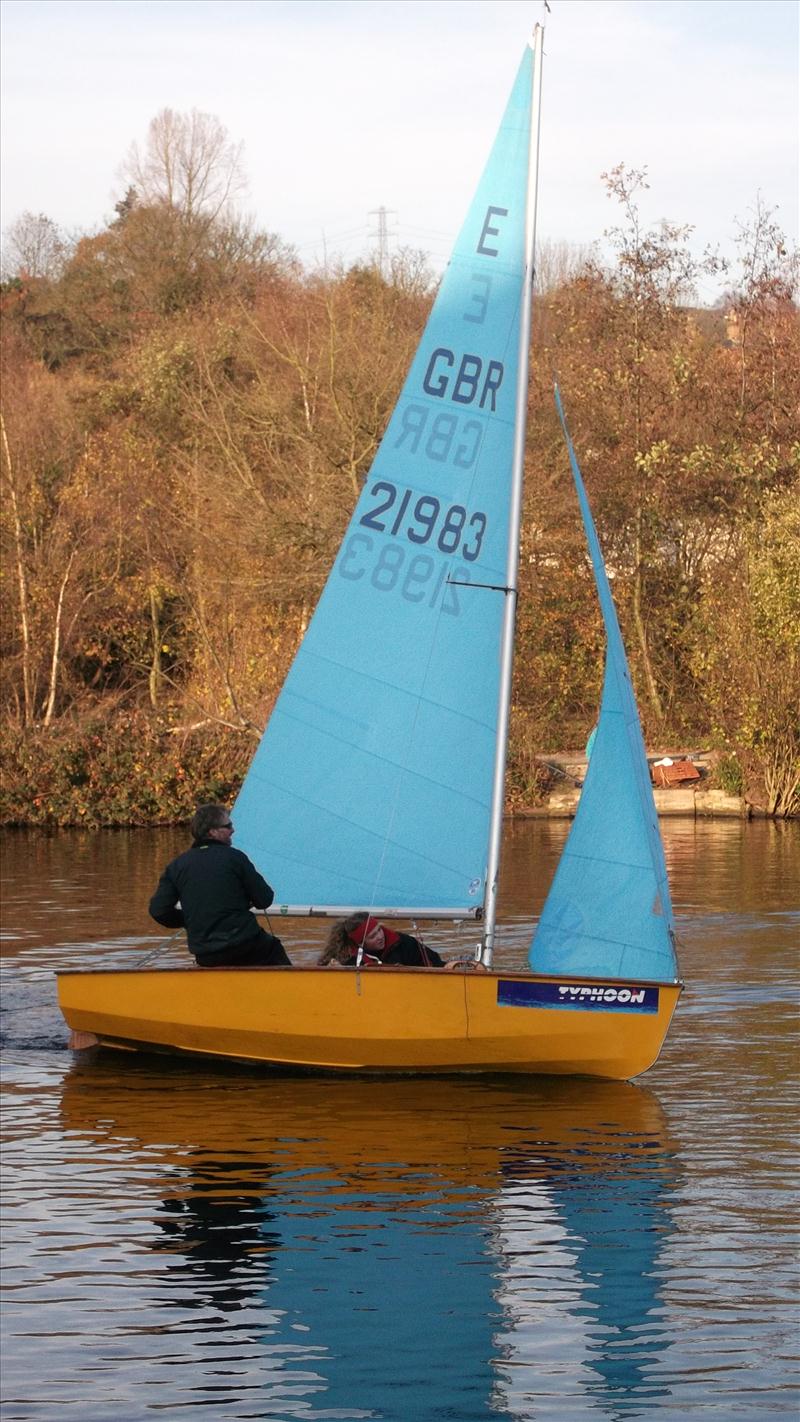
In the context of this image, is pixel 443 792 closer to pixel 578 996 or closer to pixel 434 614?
pixel 434 614

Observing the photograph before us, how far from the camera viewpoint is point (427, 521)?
12.7 meters

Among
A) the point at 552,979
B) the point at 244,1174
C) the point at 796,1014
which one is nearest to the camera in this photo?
the point at 244,1174

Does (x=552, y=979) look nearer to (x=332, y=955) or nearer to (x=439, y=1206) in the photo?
(x=332, y=955)

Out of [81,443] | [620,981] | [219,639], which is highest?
[81,443]

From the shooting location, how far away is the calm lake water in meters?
7.09

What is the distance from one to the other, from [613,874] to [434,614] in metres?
2.07

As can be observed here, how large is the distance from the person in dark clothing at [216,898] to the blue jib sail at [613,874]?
5.86 ft

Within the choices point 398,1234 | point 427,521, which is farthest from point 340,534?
point 398,1234

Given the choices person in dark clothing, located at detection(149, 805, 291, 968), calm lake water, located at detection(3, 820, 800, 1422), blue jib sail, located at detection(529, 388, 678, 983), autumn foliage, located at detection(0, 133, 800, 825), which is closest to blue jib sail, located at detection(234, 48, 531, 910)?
blue jib sail, located at detection(529, 388, 678, 983)

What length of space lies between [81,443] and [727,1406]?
34015mm

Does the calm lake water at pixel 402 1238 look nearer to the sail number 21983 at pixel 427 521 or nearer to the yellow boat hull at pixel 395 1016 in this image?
the yellow boat hull at pixel 395 1016

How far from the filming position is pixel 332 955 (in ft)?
40.5

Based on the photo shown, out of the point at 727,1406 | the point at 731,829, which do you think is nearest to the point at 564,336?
the point at 731,829

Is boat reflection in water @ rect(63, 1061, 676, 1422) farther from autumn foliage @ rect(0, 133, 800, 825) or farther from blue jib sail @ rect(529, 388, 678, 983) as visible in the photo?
autumn foliage @ rect(0, 133, 800, 825)
